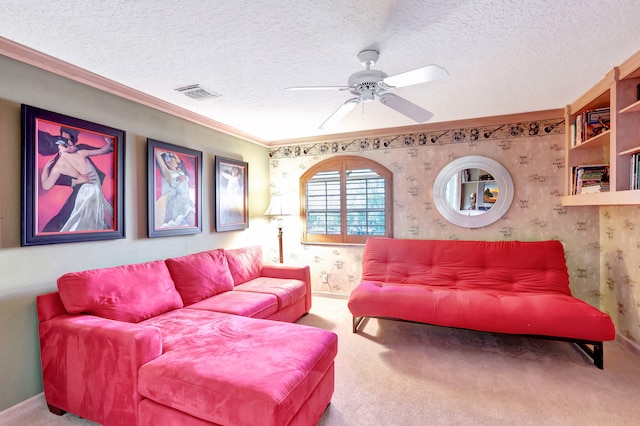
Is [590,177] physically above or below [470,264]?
above

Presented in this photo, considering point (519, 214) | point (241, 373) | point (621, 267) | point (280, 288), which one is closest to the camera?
point (241, 373)

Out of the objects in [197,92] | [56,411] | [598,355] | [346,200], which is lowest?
[56,411]

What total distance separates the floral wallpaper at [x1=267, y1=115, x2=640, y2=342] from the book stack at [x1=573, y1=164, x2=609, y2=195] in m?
0.26

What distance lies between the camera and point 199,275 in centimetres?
277

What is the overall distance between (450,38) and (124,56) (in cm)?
210

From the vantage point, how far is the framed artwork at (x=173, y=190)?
273 centimetres

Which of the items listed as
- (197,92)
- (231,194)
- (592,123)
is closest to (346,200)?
(231,194)

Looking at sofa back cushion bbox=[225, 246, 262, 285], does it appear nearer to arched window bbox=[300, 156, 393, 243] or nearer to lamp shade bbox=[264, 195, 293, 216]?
lamp shade bbox=[264, 195, 293, 216]

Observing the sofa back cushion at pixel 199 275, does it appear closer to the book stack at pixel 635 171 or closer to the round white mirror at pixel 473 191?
the round white mirror at pixel 473 191

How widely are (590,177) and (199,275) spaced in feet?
12.8

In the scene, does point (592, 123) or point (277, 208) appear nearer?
point (592, 123)

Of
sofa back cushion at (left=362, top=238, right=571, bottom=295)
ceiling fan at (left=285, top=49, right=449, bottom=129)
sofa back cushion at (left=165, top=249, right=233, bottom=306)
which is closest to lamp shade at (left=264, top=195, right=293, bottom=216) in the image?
sofa back cushion at (left=165, top=249, right=233, bottom=306)

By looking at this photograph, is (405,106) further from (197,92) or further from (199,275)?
(199,275)

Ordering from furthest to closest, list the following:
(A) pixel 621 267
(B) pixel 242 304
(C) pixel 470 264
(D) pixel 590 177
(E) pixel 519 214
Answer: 1. (E) pixel 519 214
2. (C) pixel 470 264
3. (D) pixel 590 177
4. (A) pixel 621 267
5. (B) pixel 242 304
